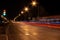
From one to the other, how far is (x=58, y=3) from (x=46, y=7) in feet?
35.5

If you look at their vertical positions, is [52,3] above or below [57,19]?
above

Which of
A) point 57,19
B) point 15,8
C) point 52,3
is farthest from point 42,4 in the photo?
point 15,8

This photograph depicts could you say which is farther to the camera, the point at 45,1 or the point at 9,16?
the point at 9,16

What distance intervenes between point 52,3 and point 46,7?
654 centimetres

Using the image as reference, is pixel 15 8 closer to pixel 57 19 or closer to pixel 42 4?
pixel 42 4

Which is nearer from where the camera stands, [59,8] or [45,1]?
[59,8]

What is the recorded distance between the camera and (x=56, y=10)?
69.0m

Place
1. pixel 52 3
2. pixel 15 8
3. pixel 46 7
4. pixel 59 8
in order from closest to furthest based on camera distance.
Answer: pixel 59 8 → pixel 52 3 → pixel 46 7 → pixel 15 8

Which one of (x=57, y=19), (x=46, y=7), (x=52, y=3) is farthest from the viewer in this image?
(x=46, y=7)

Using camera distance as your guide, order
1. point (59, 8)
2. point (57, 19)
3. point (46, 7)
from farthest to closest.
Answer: point (46, 7) < point (59, 8) < point (57, 19)

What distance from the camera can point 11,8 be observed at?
7648 inches

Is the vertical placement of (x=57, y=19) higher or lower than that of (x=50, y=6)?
lower

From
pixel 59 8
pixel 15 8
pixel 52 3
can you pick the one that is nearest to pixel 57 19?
pixel 59 8

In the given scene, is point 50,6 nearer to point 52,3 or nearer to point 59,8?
point 52,3
